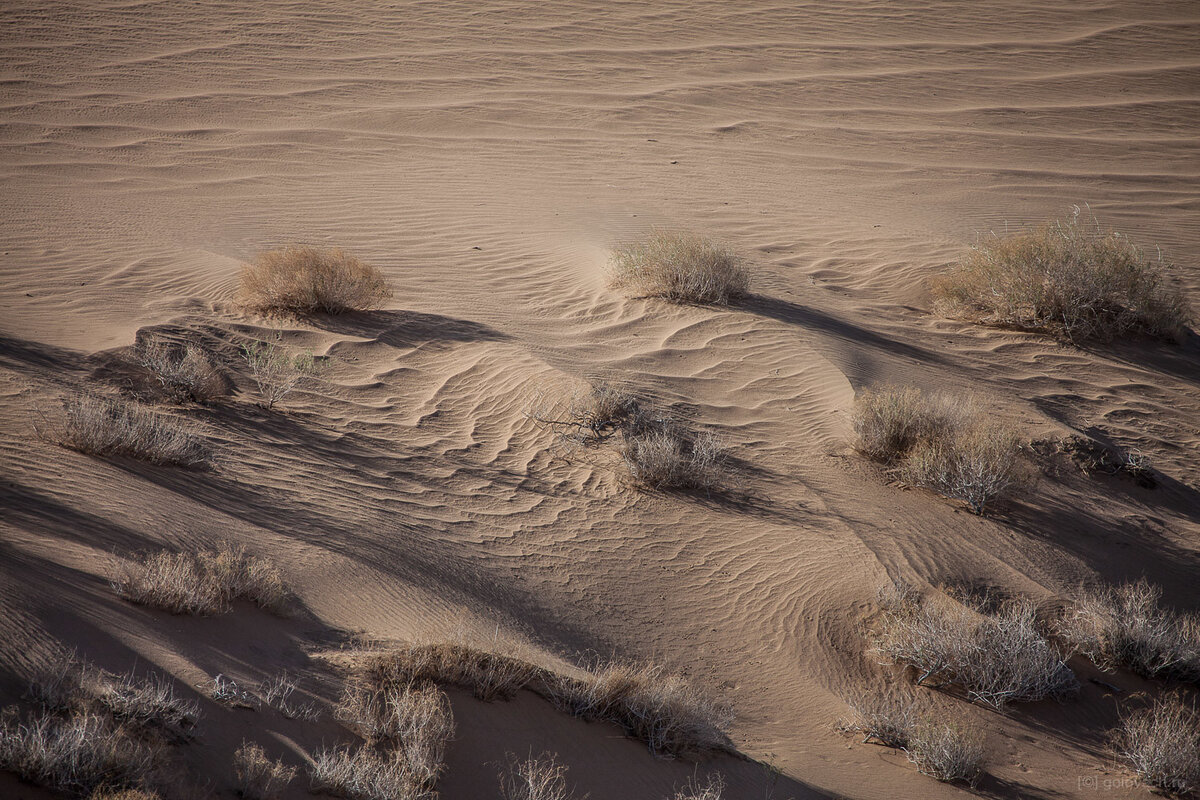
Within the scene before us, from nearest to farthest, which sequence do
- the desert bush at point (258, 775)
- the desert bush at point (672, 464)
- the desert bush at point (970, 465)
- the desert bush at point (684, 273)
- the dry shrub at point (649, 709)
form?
1. the desert bush at point (258, 775)
2. the dry shrub at point (649, 709)
3. the desert bush at point (970, 465)
4. the desert bush at point (672, 464)
5. the desert bush at point (684, 273)

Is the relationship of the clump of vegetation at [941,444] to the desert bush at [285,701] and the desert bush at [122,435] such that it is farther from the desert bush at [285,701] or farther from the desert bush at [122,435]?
the desert bush at [122,435]

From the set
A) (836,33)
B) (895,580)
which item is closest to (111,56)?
(836,33)

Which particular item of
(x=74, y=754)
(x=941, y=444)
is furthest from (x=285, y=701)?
(x=941, y=444)

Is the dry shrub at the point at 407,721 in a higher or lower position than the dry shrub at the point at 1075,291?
lower

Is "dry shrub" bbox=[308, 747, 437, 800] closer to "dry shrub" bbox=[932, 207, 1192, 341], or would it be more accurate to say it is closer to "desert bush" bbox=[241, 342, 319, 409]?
"desert bush" bbox=[241, 342, 319, 409]

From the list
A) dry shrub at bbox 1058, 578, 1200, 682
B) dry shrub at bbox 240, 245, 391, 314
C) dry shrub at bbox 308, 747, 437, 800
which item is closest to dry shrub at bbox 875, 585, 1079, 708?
dry shrub at bbox 1058, 578, 1200, 682

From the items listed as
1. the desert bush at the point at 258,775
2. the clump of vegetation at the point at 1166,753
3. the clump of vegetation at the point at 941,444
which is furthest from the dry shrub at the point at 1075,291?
the desert bush at the point at 258,775
